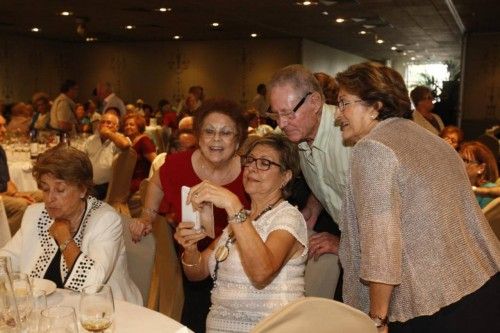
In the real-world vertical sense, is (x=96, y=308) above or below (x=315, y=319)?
below

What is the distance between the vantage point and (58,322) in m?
1.44

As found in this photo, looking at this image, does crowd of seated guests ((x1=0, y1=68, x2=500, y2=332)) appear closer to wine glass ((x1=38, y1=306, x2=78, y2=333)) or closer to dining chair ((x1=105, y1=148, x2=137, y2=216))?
wine glass ((x1=38, y1=306, x2=78, y2=333))

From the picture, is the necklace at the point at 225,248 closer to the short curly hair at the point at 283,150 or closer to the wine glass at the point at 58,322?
the short curly hair at the point at 283,150

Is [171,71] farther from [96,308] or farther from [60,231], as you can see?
[96,308]

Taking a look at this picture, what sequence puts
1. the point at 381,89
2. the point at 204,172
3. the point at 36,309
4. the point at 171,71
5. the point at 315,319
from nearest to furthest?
the point at 315,319 → the point at 36,309 → the point at 381,89 → the point at 204,172 → the point at 171,71

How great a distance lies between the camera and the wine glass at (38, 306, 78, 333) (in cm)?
143

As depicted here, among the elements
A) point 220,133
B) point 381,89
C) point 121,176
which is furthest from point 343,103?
point 121,176

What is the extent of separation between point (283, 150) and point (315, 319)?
4.08ft

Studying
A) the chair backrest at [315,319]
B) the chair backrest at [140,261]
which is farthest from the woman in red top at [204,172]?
the chair backrest at [315,319]

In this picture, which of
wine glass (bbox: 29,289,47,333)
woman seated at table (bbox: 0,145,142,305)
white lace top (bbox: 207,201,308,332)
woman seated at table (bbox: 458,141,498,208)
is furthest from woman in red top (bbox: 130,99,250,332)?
woman seated at table (bbox: 458,141,498,208)

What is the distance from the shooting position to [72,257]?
228cm

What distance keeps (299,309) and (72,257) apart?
1353mm

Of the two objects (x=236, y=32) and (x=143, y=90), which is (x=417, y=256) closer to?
(x=236, y=32)

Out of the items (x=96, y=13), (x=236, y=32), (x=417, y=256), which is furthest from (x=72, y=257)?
(x=236, y=32)
